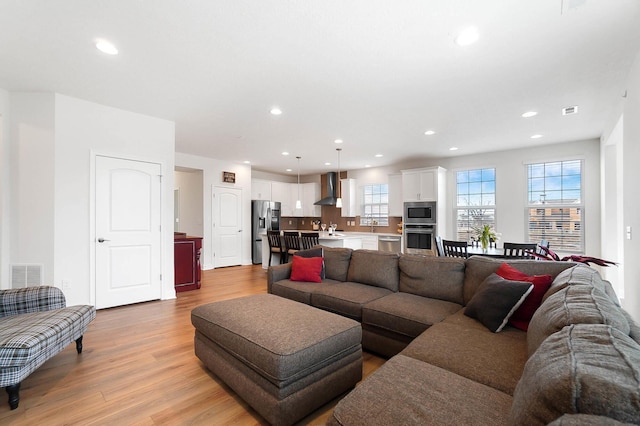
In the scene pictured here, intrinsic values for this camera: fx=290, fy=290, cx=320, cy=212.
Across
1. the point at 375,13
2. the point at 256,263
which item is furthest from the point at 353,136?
the point at 256,263

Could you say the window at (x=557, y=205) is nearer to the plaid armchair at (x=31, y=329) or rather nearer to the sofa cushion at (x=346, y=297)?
the sofa cushion at (x=346, y=297)

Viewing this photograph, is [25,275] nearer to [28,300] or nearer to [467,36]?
[28,300]

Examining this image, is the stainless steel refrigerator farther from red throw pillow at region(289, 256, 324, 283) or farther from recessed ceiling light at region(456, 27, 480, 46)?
recessed ceiling light at region(456, 27, 480, 46)

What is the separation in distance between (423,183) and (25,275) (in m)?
6.76

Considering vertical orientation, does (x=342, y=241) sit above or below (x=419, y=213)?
below

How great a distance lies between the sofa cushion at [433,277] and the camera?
2691 mm

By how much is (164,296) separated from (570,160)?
7283 millimetres

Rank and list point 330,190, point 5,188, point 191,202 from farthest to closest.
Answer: point 330,190 → point 191,202 → point 5,188

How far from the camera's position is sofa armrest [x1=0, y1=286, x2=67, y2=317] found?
8.04ft

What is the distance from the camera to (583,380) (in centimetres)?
69

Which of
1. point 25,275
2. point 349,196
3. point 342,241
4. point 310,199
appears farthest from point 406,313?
point 310,199

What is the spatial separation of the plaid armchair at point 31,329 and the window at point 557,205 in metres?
7.00

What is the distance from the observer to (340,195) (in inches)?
A: 334

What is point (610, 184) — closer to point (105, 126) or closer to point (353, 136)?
point (353, 136)
